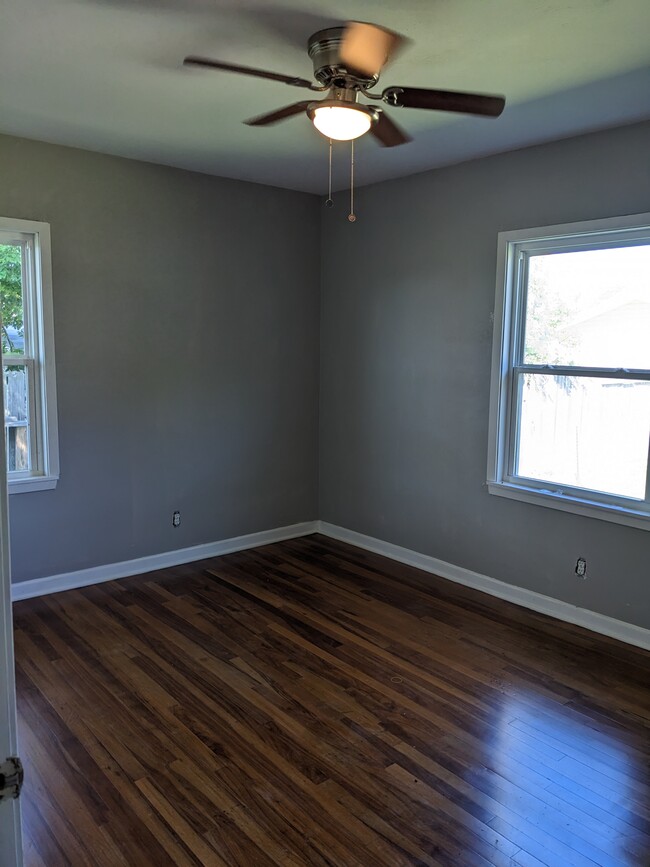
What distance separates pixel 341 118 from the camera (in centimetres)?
229

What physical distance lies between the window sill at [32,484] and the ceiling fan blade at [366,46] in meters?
2.91

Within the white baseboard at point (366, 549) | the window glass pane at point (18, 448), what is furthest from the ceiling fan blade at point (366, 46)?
the white baseboard at point (366, 549)

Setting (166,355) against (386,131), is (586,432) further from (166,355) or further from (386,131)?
(166,355)

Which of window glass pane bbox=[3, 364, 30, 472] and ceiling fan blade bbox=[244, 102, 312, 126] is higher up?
ceiling fan blade bbox=[244, 102, 312, 126]

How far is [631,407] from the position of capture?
3.49m

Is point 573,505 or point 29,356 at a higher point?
point 29,356

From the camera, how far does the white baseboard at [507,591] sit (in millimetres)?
3566

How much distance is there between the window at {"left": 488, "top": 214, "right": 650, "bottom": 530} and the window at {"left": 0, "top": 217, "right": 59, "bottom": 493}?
8.97ft

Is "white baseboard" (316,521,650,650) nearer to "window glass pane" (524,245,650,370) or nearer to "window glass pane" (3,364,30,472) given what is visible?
"window glass pane" (524,245,650,370)

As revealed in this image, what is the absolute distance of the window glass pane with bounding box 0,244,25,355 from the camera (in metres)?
3.82

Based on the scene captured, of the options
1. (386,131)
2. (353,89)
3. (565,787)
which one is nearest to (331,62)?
(353,89)

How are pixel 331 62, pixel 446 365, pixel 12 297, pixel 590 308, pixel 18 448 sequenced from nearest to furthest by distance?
pixel 331 62 < pixel 590 308 < pixel 12 297 < pixel 18 448 < pixel 446 365

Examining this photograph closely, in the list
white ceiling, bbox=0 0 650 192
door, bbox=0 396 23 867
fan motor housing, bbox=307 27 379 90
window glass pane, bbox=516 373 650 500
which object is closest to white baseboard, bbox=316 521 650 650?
→ window glass pane, bbox=516 373 650 500

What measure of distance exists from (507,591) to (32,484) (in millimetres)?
3005
